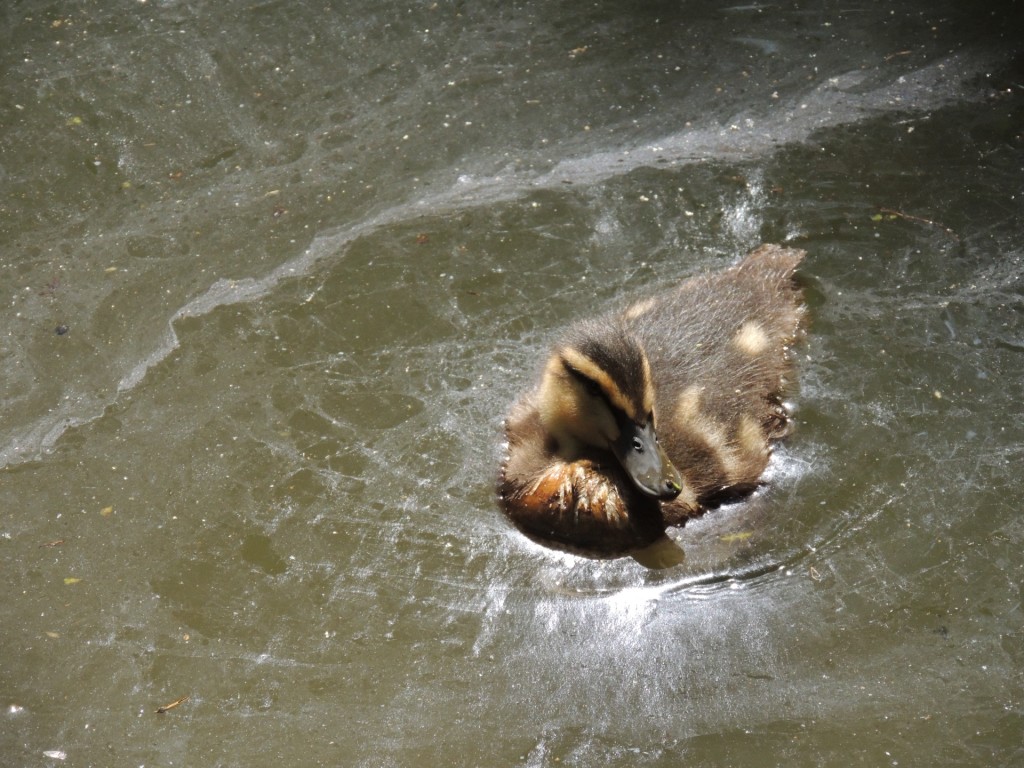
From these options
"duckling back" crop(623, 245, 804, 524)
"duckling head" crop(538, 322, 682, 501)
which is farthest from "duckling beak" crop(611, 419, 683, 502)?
"duckling back" crop(623, 245, 804, 524)

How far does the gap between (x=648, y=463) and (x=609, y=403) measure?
219mm

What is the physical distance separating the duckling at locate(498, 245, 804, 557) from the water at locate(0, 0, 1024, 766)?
0.37 feet

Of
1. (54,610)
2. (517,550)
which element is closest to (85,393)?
(54,610)

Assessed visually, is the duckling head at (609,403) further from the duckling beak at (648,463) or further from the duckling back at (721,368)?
the duckling back at (721,368)

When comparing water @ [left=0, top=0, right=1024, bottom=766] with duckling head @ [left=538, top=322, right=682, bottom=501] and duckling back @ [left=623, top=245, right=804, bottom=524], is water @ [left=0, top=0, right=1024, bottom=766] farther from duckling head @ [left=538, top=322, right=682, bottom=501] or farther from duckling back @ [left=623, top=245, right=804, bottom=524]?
duckling head @ [left=538, top=322, right=682, bottom=501]

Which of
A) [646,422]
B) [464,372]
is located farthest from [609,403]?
[464,372]

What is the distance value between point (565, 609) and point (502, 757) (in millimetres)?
545

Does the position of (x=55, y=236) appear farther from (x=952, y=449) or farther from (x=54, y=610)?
(x=952, y=449)

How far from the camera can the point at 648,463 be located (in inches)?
128

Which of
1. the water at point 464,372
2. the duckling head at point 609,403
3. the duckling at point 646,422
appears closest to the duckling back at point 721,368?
the duckling at point 646,422

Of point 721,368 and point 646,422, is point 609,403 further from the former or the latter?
point 721,368

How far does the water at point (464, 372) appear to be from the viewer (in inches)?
120

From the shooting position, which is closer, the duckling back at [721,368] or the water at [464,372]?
the water at [464,372]

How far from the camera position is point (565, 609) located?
3307mm
